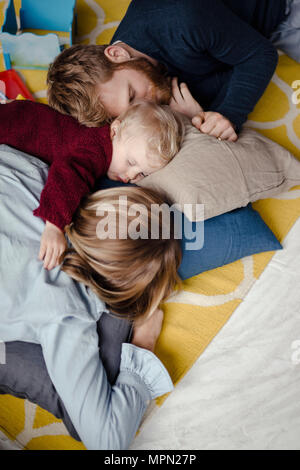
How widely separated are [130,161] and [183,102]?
1.13ft

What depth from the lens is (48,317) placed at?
838mm

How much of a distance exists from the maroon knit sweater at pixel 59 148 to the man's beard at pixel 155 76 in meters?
0.21

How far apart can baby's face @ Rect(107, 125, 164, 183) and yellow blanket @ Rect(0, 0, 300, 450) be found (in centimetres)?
33

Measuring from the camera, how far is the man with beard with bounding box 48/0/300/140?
1141 millimetres

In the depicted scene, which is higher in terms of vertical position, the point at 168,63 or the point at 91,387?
the point at 168,63

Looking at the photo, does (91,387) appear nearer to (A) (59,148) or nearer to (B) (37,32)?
(A) (59,148)

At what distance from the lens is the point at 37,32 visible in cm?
170

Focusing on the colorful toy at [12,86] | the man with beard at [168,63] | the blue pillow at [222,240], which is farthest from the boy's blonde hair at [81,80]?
the colorful toy at [12,86]

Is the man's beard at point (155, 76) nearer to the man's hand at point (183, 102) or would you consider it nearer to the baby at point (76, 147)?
the man's hand at point (183, 102)

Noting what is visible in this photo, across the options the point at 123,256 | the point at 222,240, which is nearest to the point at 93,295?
the point at 123,256

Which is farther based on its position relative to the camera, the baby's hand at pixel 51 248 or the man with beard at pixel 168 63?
the man with beard at pixel 168 63

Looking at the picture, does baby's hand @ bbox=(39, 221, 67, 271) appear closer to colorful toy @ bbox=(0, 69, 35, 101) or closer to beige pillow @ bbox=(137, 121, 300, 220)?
beige pillow @ bbox=(137, 121, 300, 220)

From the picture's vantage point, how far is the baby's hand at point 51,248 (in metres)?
0.89

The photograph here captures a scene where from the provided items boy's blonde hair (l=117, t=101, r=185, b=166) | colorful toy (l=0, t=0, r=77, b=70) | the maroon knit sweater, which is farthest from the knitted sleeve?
colorful toy (l=0, t=0, r=77, b=70)
